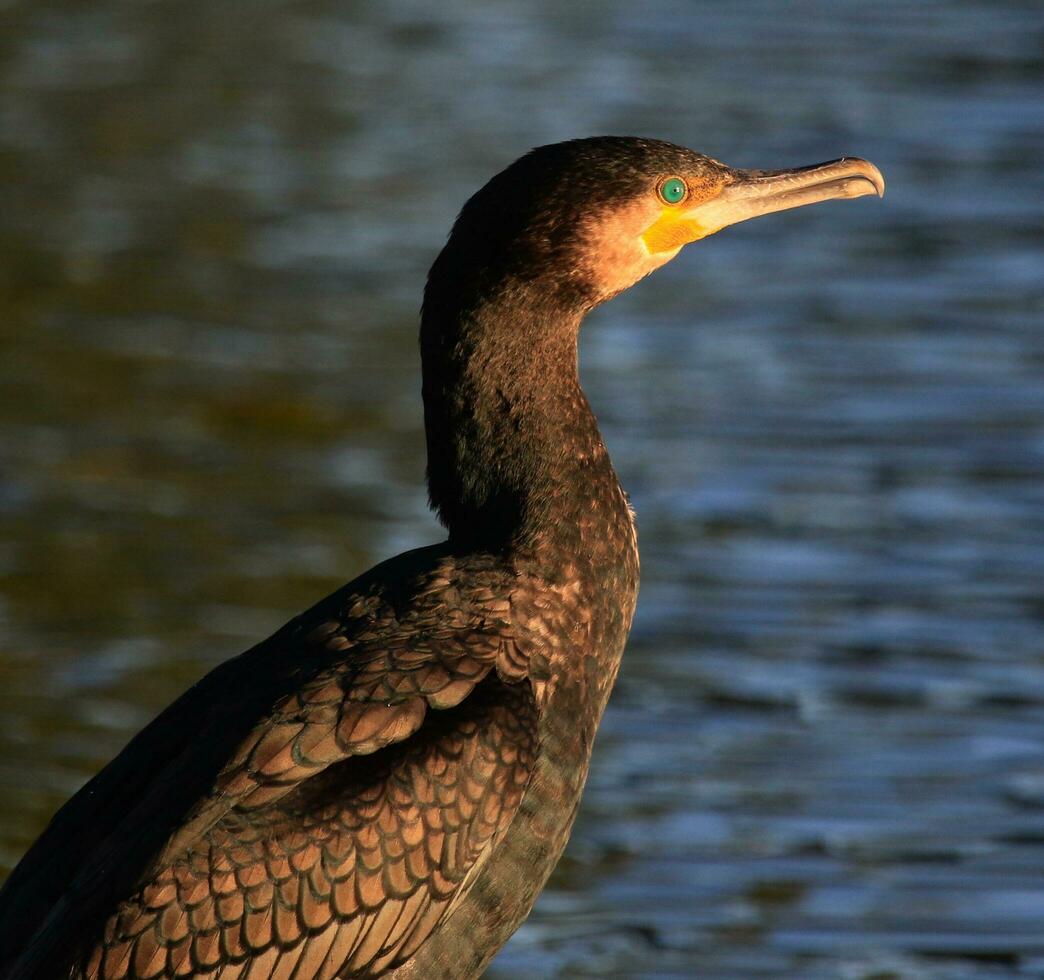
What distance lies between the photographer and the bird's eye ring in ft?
18.7

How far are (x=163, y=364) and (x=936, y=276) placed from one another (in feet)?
11.9

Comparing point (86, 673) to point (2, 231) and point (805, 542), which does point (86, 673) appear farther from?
point (2, 231)

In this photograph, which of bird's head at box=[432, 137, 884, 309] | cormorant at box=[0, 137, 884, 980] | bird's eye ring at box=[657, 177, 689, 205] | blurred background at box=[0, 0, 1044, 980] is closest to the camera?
cormorant at box=[0, 137, 884, 980]

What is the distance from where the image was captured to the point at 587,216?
547 centimetres

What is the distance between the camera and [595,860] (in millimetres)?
7258

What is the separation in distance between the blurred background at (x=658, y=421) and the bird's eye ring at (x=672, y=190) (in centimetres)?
220

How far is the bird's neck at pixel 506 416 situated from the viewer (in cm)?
543

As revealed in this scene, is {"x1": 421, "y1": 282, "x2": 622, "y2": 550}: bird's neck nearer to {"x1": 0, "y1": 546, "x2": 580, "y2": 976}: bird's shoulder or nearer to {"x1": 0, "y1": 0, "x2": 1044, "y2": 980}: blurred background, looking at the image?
{"x1": 0, "y1": 546, "x2": 580, "y2": 976}: bird's shoulder

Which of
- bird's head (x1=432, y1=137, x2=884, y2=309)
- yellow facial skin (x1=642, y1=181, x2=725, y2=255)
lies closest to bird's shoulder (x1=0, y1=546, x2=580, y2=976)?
bird's head (x1=432, y1=137, x2=884, y2=309)

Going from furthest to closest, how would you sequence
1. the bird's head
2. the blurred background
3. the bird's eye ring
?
the blurred background < the bird's eye ring < the bird's head

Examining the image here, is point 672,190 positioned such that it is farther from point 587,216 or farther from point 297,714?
point 297,714

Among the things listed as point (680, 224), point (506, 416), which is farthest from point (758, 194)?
point (506, 416)

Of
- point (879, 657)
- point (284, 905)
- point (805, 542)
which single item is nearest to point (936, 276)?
point (805, 542)

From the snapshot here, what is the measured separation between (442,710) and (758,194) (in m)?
1.63
